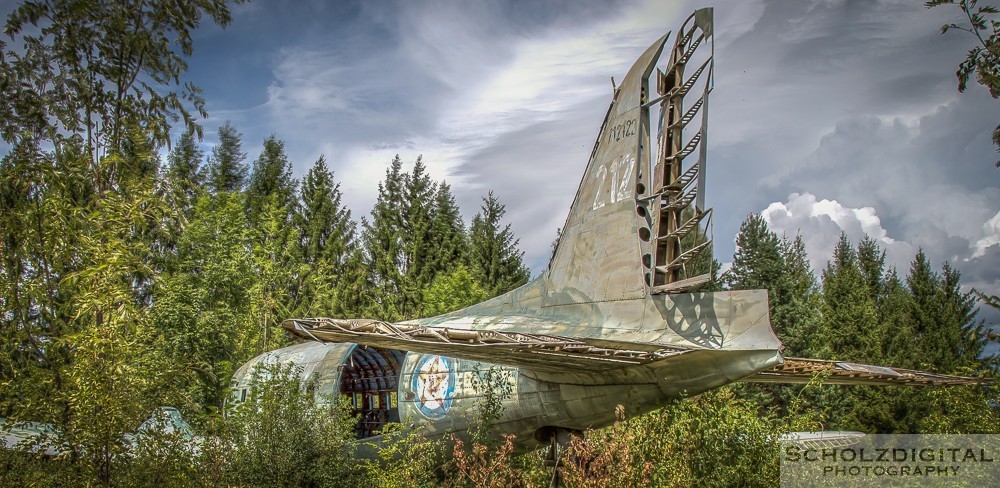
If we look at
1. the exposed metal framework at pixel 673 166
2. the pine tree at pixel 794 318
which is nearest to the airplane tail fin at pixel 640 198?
the exposed metal framework at pixel 673 166

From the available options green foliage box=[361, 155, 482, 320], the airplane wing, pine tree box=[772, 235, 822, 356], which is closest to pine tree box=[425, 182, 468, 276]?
green foliage box=[361, 155, 482, 320]

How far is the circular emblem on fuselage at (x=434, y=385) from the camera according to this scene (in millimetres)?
11727

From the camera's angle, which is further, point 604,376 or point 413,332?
point 604,376

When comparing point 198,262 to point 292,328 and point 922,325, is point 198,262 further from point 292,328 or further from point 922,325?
point 922,325

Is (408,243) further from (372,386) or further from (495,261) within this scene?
(372,386)

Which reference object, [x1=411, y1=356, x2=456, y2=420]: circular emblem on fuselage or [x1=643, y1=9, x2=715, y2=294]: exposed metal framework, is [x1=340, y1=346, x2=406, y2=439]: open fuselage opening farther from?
[x1=643, y1=9, x2=715, y2=294]: exposed metal framework

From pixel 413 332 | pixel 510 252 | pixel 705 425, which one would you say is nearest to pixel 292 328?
pixel 413 332

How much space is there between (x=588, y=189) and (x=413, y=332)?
4460 millimetres

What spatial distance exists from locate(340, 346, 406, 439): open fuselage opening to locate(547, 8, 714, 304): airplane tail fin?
6482 millimetres

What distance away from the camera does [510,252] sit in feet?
124

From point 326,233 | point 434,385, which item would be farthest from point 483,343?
point 326,233

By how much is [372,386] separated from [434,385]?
16.3ft

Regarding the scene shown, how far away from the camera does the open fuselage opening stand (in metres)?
15.7

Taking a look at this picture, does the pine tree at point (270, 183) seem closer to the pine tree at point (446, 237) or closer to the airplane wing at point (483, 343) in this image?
the pine tree at point (446, 237)
